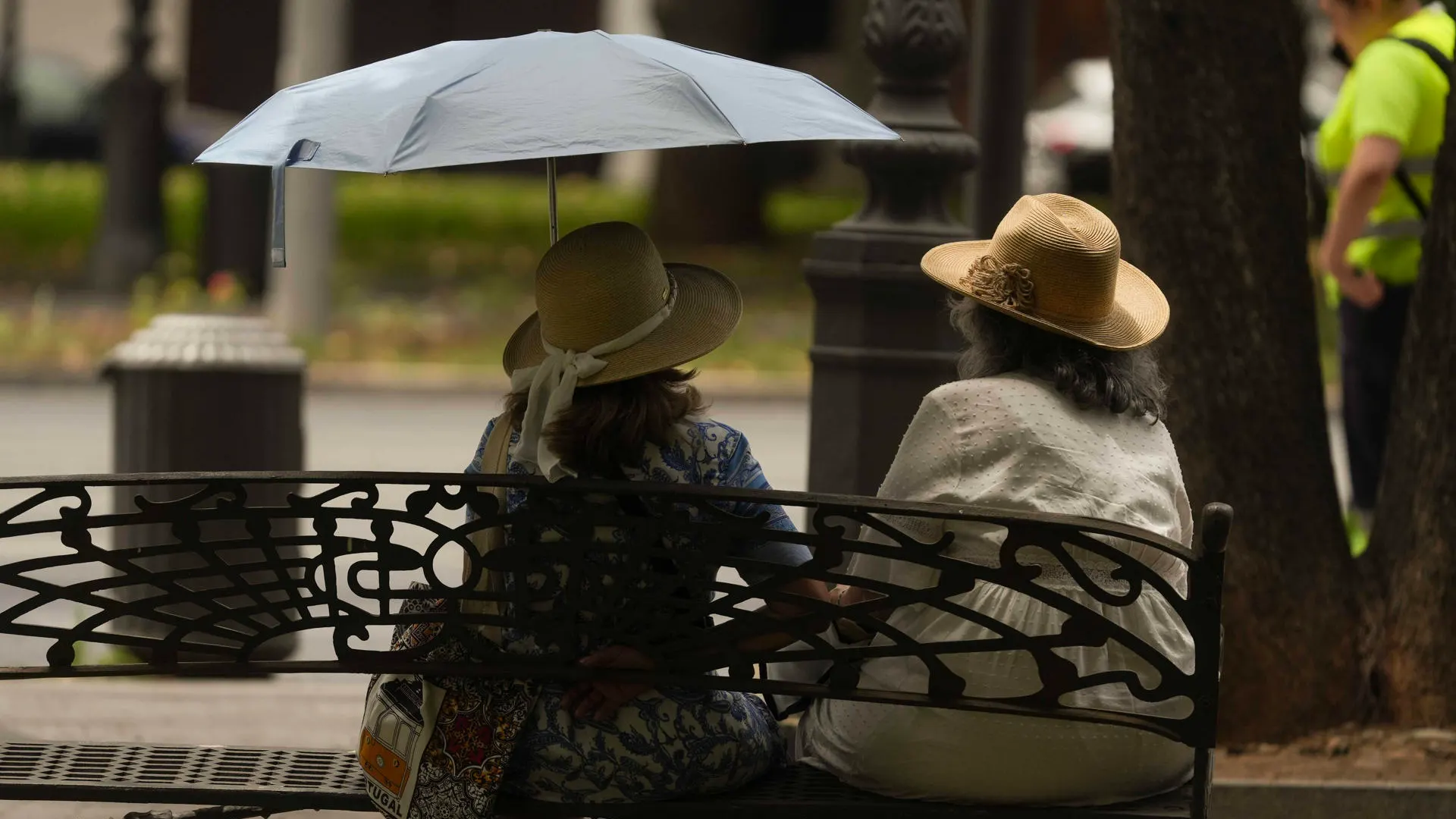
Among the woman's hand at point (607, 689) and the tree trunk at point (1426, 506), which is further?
the tree trunk at point (1426, 506)

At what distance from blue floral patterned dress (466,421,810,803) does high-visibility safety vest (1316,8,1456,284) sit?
319 cm

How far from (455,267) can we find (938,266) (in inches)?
612

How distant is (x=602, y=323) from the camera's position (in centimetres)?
329

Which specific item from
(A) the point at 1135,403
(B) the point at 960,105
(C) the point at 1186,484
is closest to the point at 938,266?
(A) the point at 1135,403

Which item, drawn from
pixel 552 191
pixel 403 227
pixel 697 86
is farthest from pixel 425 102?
pixel 403 227

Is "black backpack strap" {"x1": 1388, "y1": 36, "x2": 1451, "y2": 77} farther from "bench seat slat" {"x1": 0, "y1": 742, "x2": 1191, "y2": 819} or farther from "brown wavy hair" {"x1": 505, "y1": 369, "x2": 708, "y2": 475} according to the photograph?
"brown wavy hair" {"x1": 505, "y1": 369, "x2": 708, "y2": 475}

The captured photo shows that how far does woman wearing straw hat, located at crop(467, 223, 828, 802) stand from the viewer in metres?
3.25

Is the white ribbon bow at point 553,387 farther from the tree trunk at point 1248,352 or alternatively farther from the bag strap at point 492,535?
the tree trunk at point 1248,352

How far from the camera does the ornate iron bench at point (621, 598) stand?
3090 millimetres

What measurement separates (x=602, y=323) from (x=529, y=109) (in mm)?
373

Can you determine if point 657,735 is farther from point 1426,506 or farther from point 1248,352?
point 1426,506

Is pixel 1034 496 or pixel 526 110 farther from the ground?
pixel 526 110

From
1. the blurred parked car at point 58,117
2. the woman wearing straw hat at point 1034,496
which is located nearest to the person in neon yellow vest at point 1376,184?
the woman wearing straw hat at point 1034,496

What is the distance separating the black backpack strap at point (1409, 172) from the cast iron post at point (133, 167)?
1289cm
